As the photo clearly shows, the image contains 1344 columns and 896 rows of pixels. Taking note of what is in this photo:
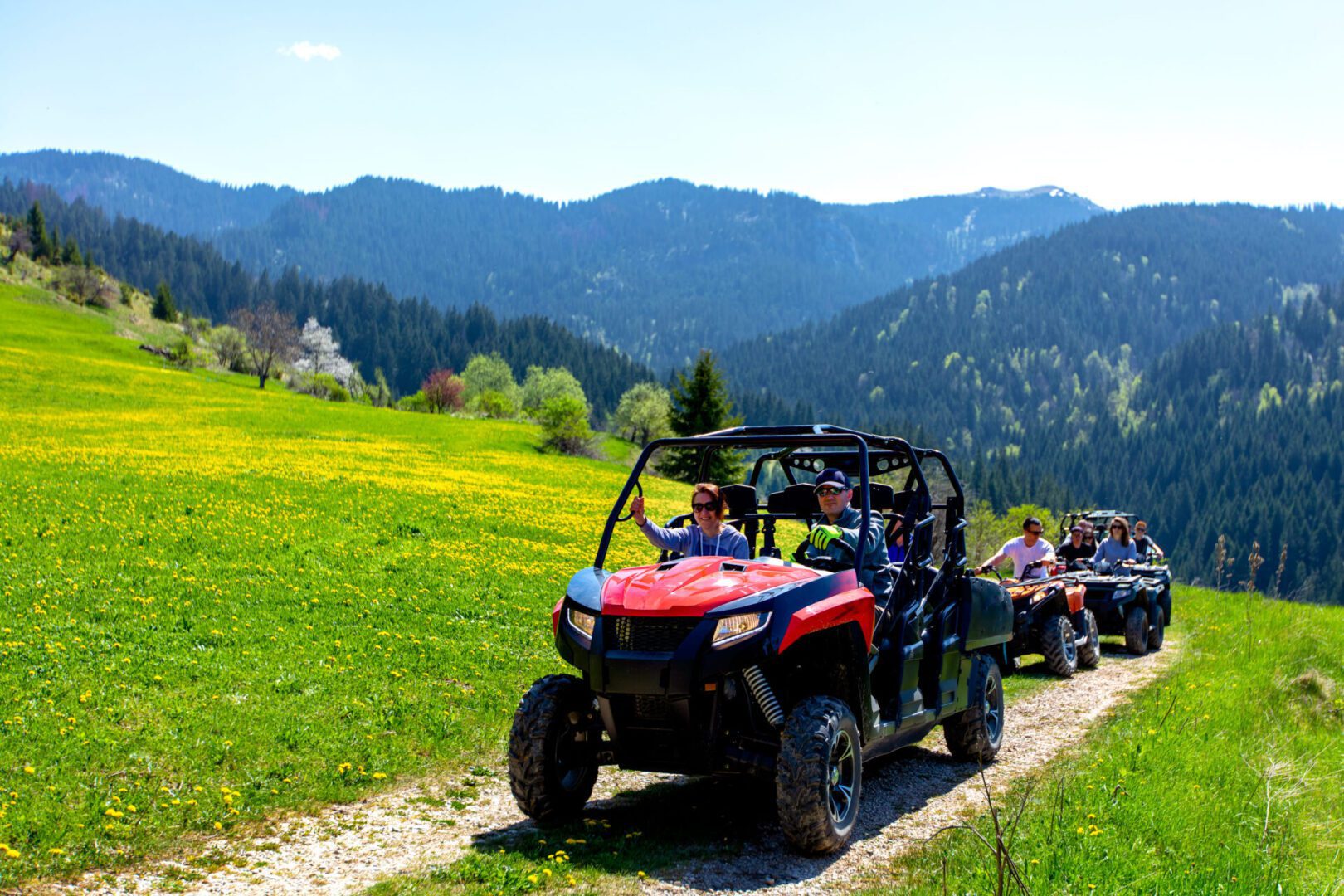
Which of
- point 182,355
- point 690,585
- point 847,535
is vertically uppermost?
point 182,355

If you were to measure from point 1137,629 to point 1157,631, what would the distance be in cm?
110

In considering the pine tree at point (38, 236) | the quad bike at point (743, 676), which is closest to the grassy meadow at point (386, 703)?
the quad bike at point (743, 676)

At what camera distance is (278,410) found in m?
57.2

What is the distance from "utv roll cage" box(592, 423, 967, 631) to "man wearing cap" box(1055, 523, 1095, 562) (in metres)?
11.1

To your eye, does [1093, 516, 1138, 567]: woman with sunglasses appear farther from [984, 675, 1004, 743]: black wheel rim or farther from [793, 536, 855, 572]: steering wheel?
[793, 536, 855, 572]: steering wheel

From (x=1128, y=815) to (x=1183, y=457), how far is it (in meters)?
212

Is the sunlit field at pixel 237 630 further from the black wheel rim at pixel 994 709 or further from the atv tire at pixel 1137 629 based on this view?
the atv tire at pixel 1137 629

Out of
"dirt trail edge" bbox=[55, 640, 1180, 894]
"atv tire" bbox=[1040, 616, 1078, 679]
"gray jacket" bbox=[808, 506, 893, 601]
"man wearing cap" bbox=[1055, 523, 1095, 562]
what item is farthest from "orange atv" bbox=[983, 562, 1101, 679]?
"gray jacket" bbox=[808, 506, 893, 601]

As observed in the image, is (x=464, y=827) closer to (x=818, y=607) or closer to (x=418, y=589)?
(x=818, y=607)

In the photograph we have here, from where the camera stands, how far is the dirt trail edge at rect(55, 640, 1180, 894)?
20.5ft

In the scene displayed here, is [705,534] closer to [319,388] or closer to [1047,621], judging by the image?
[1047,621]

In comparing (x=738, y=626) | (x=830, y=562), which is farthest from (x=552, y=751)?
(x=830, y=562)

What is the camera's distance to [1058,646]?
1480 centimetres

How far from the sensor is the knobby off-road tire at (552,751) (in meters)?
6.96
